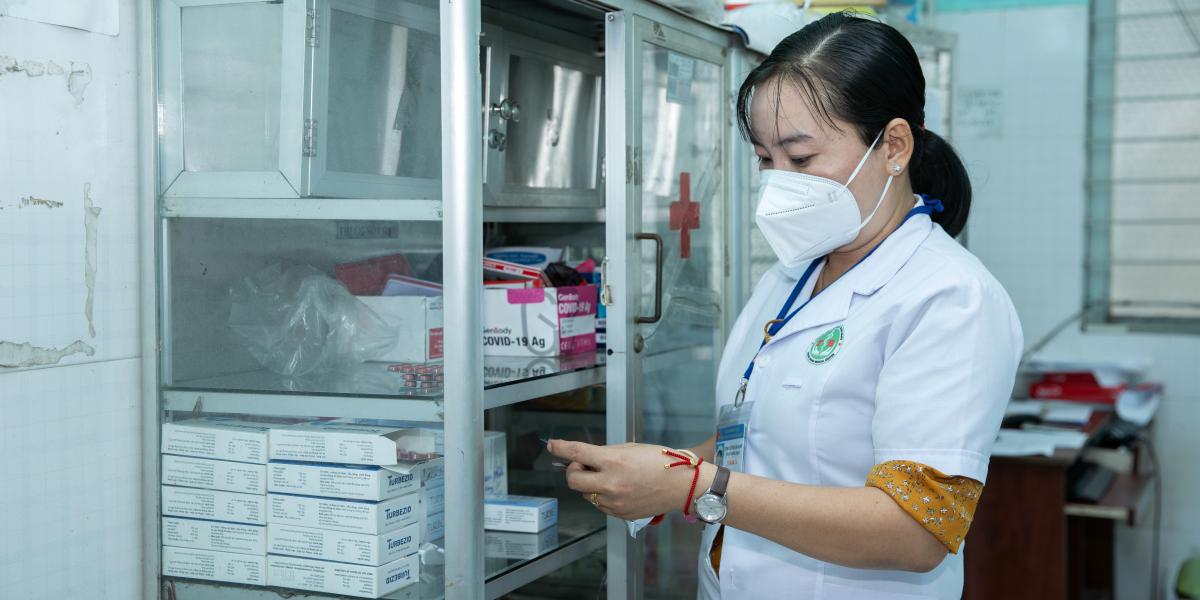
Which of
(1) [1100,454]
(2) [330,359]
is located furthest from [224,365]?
(1) [1100,454]

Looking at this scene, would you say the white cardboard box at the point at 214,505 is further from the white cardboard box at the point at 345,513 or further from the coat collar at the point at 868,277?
the coat collar at the point at 868,277

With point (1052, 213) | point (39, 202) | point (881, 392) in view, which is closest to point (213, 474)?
point (39, 202)

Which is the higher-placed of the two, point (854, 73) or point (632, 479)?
point (854, 73)

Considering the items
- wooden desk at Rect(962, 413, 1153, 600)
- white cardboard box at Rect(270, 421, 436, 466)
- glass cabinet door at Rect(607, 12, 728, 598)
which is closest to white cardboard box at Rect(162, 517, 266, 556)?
white cardboard box at Rect(270, 421, 436, 466)

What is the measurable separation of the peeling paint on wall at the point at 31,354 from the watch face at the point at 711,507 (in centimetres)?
99

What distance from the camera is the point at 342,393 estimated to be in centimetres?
164

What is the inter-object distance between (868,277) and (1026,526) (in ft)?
6.52

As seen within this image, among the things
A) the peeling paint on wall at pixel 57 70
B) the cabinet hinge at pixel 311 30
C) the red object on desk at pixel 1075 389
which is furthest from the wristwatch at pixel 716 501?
the red object on desk at pixel 1075 389

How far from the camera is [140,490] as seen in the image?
5.84ft

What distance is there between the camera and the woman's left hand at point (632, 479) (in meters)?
1.39

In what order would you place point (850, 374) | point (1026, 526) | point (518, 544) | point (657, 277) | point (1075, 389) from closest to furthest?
point (850, 374) < point (518, 544) < point (657, 277) < point (1026, 526) < point (1075, 389)

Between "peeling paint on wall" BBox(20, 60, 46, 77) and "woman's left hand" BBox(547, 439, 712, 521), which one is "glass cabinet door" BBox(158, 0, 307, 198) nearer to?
"peeling paint on wall" BBox(20, 60, 46, 77)

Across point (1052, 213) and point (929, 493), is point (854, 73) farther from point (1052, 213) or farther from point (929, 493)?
point (1052, 213)

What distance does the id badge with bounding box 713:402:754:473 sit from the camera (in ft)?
5.11
